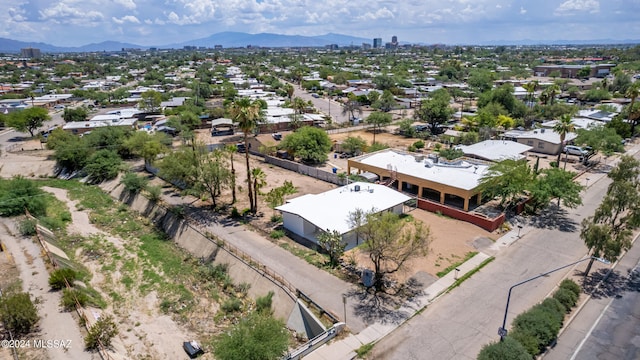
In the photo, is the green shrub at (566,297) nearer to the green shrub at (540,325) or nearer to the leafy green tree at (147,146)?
the green shrub at (540,325)

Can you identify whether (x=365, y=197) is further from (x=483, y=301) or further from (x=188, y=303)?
(x=188, y=303)

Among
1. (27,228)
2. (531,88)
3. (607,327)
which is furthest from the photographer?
(531,88)

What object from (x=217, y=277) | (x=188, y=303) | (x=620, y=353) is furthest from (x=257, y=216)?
(x=620, y=353)

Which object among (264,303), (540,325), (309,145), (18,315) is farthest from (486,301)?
(309,145)

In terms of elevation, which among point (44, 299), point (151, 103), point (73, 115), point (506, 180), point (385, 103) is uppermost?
point (151, 103)

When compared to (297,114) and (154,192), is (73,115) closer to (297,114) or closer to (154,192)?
(297,114)

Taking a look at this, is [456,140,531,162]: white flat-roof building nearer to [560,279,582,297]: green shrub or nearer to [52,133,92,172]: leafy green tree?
[560,279,582,297]: green shrub

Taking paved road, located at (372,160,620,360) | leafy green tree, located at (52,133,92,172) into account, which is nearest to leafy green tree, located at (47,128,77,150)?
leafy green tree, located at (52,133,92,172)

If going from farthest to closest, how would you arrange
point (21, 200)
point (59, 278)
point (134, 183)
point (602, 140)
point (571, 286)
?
point (602, 140), point (134, 183), point (21, 200), point (59, 278), point (571, 286)
